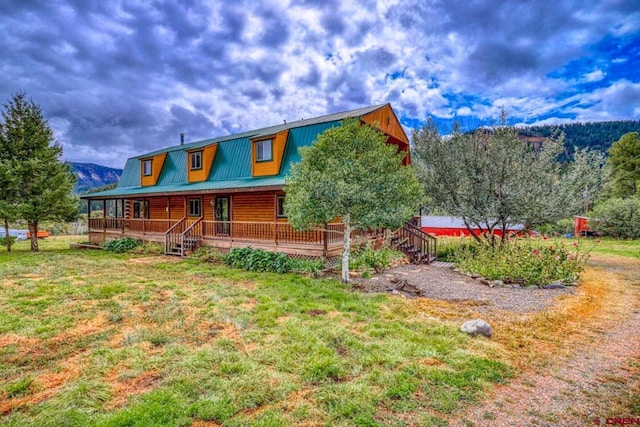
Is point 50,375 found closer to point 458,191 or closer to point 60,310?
point 60,310

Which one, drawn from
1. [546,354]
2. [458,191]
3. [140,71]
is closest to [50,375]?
[546,354]

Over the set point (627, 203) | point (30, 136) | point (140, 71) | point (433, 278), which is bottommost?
point (433, 278)

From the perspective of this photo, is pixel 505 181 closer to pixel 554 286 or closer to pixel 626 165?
pixel 554 286

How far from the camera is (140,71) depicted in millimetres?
19344

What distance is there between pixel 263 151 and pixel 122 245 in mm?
9600

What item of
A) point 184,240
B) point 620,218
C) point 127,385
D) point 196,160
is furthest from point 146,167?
point 620,218

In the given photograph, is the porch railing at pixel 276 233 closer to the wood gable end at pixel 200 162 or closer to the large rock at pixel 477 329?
the wood gable end at pixel 200 162

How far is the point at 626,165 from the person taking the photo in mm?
34531

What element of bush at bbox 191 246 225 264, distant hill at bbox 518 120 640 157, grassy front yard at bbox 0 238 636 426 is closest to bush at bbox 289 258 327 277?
grassy front yard at bbox 0 238 636 426

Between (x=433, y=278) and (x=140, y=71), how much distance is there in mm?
20950

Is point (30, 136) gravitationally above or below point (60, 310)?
above

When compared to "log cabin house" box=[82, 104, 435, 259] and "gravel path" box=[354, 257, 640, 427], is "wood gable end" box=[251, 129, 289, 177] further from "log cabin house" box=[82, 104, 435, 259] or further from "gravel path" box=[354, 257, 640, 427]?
"gravel path" box=[354, 257, 640, 427]

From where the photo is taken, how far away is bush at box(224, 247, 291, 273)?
1066cm

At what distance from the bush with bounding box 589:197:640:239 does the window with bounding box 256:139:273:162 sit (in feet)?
88.3
